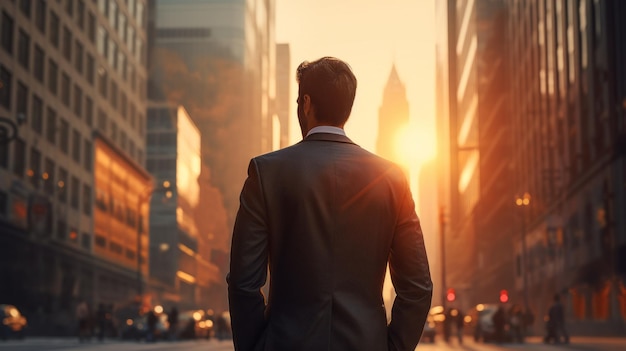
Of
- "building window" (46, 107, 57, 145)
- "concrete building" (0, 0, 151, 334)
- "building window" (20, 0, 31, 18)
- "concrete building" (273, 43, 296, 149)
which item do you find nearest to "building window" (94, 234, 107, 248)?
"concrete building" (0, 0, 151, 334)

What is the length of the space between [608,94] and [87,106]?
40.7 m

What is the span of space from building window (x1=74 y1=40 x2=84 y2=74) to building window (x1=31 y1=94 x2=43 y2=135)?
915 centimetres

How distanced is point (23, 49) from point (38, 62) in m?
3.05

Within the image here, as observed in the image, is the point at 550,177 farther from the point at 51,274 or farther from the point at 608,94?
the point at 51,274

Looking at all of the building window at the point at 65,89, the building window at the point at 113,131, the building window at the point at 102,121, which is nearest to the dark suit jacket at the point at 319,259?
the building window at the point at 65,89

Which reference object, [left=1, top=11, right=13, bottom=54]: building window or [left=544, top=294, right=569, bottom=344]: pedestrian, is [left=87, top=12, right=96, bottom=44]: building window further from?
[left=544, top=294, right=569, bottom=344]: pedestrian

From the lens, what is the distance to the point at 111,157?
259 ft

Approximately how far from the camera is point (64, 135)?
66750 millimetres

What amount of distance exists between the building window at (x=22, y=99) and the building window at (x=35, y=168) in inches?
94.0

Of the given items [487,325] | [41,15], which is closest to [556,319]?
[487,325]

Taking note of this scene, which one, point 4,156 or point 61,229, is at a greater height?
point 4,156

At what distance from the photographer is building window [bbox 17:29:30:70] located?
5700 cm

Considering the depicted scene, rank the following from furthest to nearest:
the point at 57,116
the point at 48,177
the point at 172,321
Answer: the point at 57,116 → the point at 48,177 → the point at 172,321

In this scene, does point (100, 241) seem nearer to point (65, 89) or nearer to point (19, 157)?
point (65, 89)
